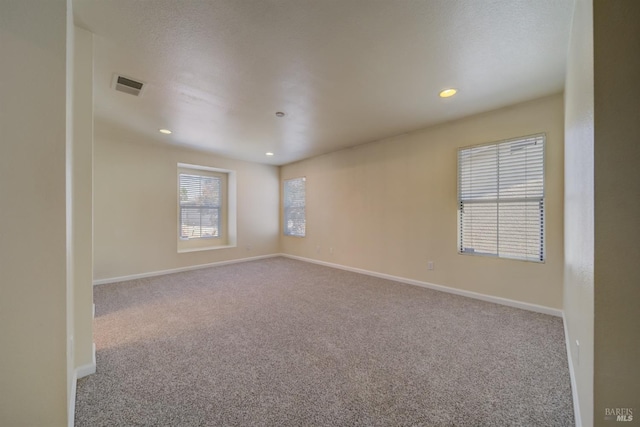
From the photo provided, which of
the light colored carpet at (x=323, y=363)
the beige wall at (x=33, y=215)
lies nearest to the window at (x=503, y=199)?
the light colored carpet at (x=323, y=363)

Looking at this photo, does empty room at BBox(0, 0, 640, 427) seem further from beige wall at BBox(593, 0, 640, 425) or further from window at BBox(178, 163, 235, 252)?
window at BBox(178, 163, 235, 252)

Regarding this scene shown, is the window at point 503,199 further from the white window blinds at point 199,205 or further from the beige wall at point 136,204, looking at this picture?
the white window blinds at point 199,205

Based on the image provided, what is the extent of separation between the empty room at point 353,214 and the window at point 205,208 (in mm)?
593

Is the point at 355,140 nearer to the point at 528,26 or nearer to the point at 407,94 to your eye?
the point at 407,94

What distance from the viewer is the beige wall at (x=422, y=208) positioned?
9.05 ft

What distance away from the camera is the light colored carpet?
4.63ft

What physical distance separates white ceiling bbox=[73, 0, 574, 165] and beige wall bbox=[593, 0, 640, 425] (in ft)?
2.77

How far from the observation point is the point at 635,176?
0.89 meters

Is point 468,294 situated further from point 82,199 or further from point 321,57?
point 82,199

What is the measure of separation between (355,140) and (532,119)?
2452 millimetres

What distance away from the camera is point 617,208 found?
36.2 inches

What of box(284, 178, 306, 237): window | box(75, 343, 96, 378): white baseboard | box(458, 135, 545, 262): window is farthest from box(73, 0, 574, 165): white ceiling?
box(284, 178, 306, 237): window

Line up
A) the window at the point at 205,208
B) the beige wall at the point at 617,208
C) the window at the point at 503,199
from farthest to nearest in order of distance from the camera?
the window at the point at 205,208 < the window at the point at 503,199 < the beige wall at the point at 617,208

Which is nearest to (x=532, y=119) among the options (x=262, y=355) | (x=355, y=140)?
(x=355, y=140)
